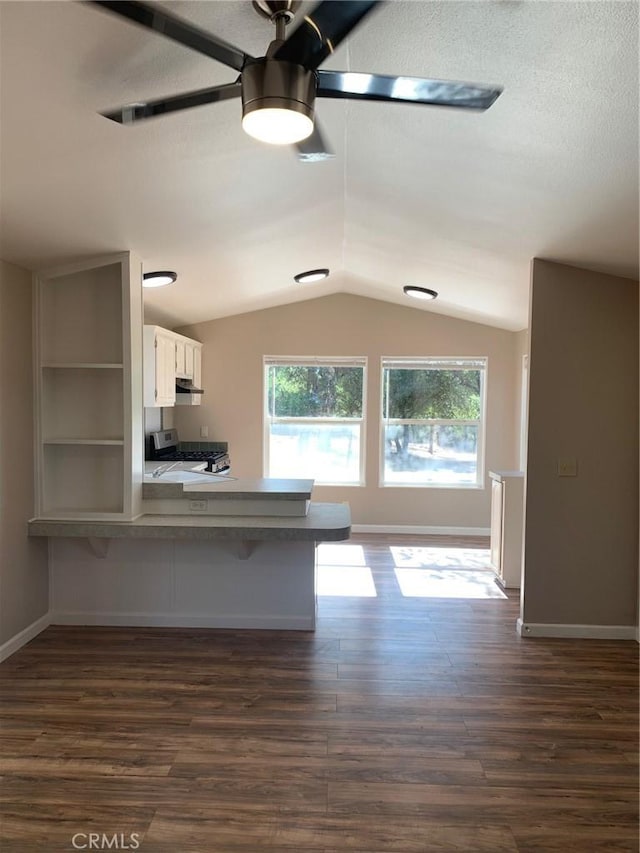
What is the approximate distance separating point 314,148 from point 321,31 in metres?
0.53

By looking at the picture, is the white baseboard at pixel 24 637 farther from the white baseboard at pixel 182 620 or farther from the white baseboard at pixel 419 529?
the white baseboard at pixel 419 529

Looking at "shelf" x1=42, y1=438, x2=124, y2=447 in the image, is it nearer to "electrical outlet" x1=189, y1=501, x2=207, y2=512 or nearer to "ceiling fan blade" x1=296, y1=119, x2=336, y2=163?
"electrical outlet" x1=189, y1=501, x2=207, y2=512

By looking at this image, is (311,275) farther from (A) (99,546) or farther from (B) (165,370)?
(A) (99,546)

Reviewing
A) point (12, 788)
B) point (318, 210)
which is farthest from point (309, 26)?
point (12, 788)

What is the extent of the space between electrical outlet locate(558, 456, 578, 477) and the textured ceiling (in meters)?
1.26

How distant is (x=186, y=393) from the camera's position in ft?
19.1

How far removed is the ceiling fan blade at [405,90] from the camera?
4.76 feet

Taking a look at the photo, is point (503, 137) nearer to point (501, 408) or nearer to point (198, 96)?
point (198, 96)

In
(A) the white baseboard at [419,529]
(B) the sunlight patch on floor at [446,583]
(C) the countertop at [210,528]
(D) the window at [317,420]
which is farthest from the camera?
(D) the window at [317,420]

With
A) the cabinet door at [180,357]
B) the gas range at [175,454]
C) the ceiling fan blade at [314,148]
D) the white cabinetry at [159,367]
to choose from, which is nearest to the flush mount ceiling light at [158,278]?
the white cabinetry at [159,367]

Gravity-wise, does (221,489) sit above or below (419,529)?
above

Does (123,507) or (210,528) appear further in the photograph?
(123,507)

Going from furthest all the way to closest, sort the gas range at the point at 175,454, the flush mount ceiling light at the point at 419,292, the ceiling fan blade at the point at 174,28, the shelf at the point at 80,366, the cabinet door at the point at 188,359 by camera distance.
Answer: the cabinet door at the point at 188,359
the gas range at the point at 175,454
the flush mount ceiling light at the point at 419,292
the shelf at the point at 80,366
the ceiling fan blade at the point at 174,28

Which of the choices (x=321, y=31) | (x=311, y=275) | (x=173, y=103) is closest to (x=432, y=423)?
(x=311, y=275)
